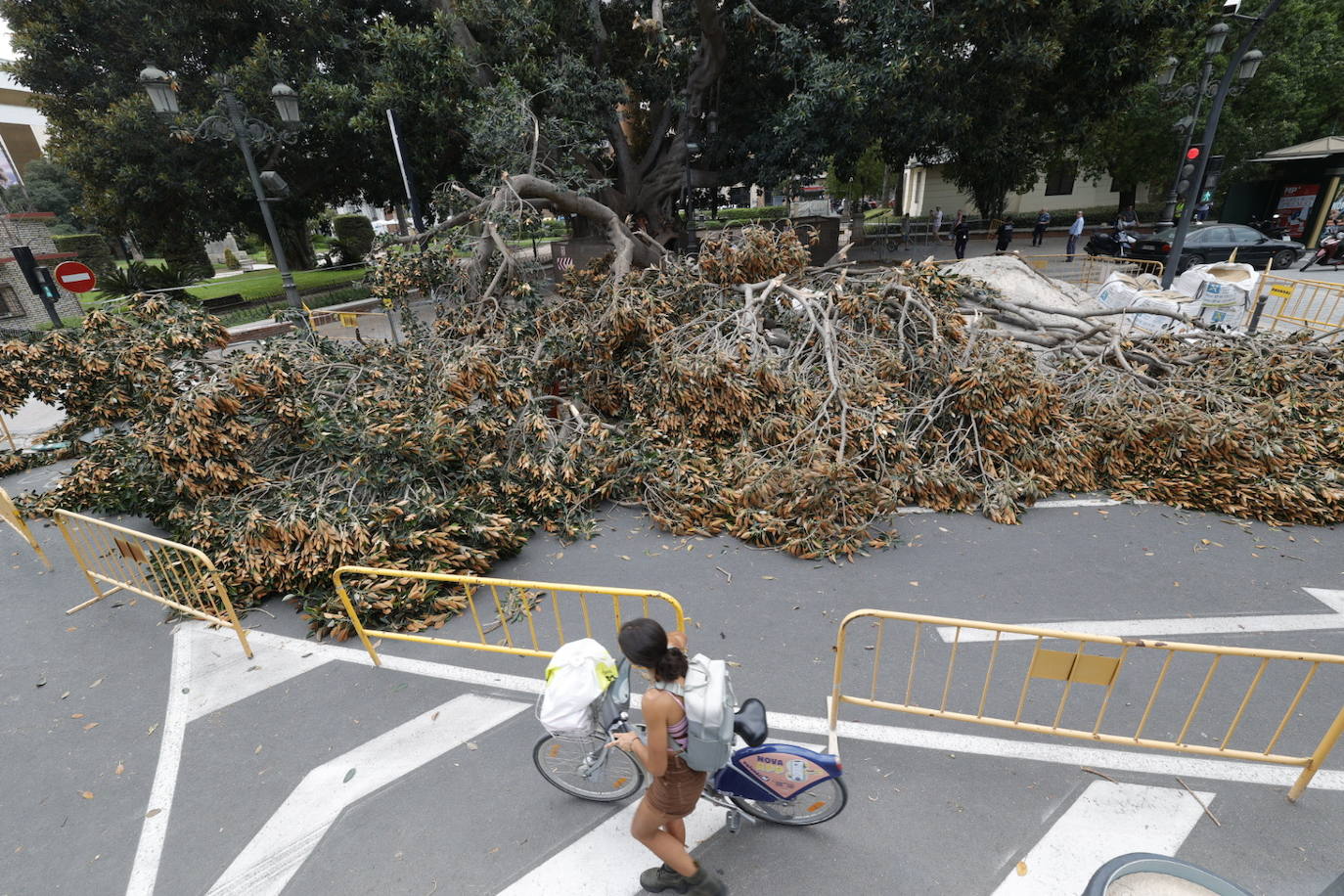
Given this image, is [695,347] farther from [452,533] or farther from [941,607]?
[941,607]

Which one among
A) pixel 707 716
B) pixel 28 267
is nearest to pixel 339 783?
pixel 707 716

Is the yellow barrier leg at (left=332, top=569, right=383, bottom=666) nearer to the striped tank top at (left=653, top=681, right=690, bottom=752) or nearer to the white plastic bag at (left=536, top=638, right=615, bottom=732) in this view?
the white plastic bag at (left=536, top=638, right=615, bottom=732)

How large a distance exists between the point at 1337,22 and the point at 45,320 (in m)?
48.5

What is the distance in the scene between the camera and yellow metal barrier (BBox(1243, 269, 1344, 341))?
1016 centimetres

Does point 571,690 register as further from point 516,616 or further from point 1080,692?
point 1080,692

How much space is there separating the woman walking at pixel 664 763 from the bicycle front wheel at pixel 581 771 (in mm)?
550

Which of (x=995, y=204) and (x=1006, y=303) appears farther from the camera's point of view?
(x=995, y=204)

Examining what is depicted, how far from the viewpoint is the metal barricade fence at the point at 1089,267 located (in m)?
16.5

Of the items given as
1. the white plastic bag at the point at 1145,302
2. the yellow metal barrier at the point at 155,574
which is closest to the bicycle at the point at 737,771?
the yellow metal barrier at the point at 155,574

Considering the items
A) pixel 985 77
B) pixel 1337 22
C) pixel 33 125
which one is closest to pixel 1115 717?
pixel 985 77

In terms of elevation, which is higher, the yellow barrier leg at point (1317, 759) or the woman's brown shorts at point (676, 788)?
the woman's brown shorts at point (676, 788)

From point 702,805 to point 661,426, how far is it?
4.48m

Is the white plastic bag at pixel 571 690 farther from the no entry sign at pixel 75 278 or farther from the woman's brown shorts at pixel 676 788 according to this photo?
the no entry sign at pixel 75 278

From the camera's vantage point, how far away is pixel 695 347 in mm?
7789
